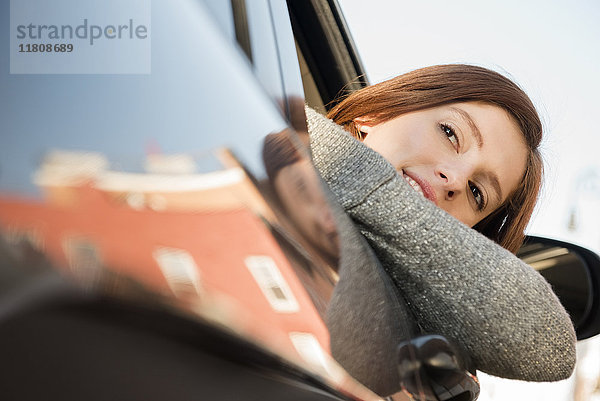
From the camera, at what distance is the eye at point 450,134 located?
1.41 meters

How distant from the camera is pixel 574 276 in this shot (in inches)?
70.1

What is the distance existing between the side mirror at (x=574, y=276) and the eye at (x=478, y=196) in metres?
0.37

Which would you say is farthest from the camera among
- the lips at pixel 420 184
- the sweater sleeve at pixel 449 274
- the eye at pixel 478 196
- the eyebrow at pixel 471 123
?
the eye at pixel 478 196

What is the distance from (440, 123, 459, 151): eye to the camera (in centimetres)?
141

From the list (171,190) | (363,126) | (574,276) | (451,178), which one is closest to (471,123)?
(451,178)

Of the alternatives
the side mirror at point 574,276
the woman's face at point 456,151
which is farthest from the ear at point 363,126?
the side mirror at point 574,276

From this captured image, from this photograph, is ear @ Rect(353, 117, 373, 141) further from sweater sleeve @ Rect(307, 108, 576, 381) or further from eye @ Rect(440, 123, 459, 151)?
sweater sleeve @ Rect(307, 108, 576, 381)

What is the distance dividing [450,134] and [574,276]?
72 cm

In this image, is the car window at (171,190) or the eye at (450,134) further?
the eye at (450,134)

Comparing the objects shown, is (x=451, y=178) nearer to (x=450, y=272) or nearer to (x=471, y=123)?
(x=471, y=123)

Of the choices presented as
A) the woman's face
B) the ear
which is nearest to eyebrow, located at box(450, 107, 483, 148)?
the woman's face

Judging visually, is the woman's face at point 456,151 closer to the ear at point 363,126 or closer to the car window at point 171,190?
the ear at point 363,126

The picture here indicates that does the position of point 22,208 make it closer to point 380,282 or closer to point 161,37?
point 161,37

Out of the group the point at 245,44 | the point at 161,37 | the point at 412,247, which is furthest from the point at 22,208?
the point at 412,247
